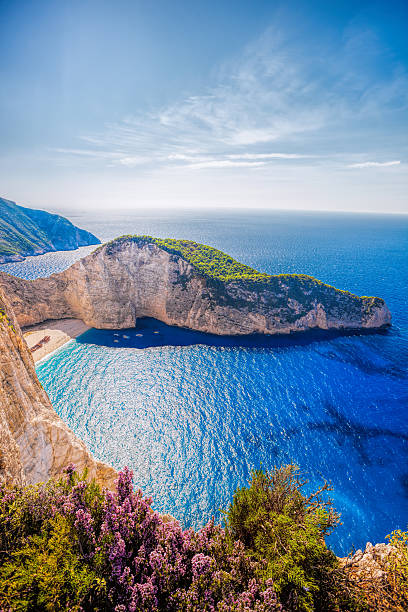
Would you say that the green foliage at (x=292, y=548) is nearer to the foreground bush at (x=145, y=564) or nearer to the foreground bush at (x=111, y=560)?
the foreground bush at (x=145, y=564)

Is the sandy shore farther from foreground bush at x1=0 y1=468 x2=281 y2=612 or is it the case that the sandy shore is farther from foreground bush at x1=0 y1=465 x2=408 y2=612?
foreground bush at x1=0 y1=468 x2=281 y2=612

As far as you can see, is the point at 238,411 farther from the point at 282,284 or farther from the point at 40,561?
the point at 282,284

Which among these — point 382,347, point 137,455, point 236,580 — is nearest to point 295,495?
point 236,580

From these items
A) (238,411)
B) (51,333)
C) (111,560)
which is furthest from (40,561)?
(51,333)

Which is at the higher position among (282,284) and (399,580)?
(282,284)

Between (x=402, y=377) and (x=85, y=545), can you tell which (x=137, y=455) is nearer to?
(x=85, y=545)

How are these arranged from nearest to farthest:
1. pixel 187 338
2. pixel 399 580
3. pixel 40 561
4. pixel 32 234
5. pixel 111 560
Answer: pixel 40 561 < pixel 111 560 < pixel 399 580 < pixel 187 338 < pixel 32 234

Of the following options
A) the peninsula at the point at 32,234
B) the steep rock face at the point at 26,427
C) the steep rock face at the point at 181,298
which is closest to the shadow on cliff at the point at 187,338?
the steep rock face at the point at 181,298
